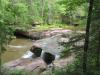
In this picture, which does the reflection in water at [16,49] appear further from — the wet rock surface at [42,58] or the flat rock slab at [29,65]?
the flat rock slab at [29,65]

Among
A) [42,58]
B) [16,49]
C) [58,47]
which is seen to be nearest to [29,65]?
[42,58]

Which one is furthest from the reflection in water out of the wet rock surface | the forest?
the wet rock surface

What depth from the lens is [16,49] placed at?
27.3 meters

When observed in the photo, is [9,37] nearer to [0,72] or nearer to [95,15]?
[0,72]

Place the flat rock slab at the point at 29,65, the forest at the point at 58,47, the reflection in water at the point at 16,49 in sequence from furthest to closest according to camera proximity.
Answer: the reflection in water at the point at 16,49 → the flat rock slab at the point at 29,65 → the forest at the point at 58,47

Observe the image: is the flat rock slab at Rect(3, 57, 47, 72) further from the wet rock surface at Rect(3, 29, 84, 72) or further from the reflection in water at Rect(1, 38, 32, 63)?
the reflection in water at Rect(1, 38, 32, 63)

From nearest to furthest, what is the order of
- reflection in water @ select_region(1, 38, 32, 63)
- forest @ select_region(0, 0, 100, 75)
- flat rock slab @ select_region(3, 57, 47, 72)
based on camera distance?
forest @ select_region(0, 0, 100, 75) < flat rock slab @ select_region(3, 57, 47, 72) < reflection in water @ select_region(1, 38, 32, 63)

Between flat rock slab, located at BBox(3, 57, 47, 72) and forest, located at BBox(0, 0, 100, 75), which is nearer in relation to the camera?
forest, located at BBox(0, 0, 100, 75)

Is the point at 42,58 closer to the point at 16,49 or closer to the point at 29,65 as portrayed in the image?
the point at 29,65

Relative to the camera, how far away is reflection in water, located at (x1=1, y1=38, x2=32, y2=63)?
24234 millimetres

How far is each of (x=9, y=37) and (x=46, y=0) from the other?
38233 millimetres

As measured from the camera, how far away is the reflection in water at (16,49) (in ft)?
79.5

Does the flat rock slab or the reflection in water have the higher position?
the flat rock slab

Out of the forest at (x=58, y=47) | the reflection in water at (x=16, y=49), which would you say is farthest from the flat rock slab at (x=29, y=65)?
the reflection in water at (x=16, y=49)
